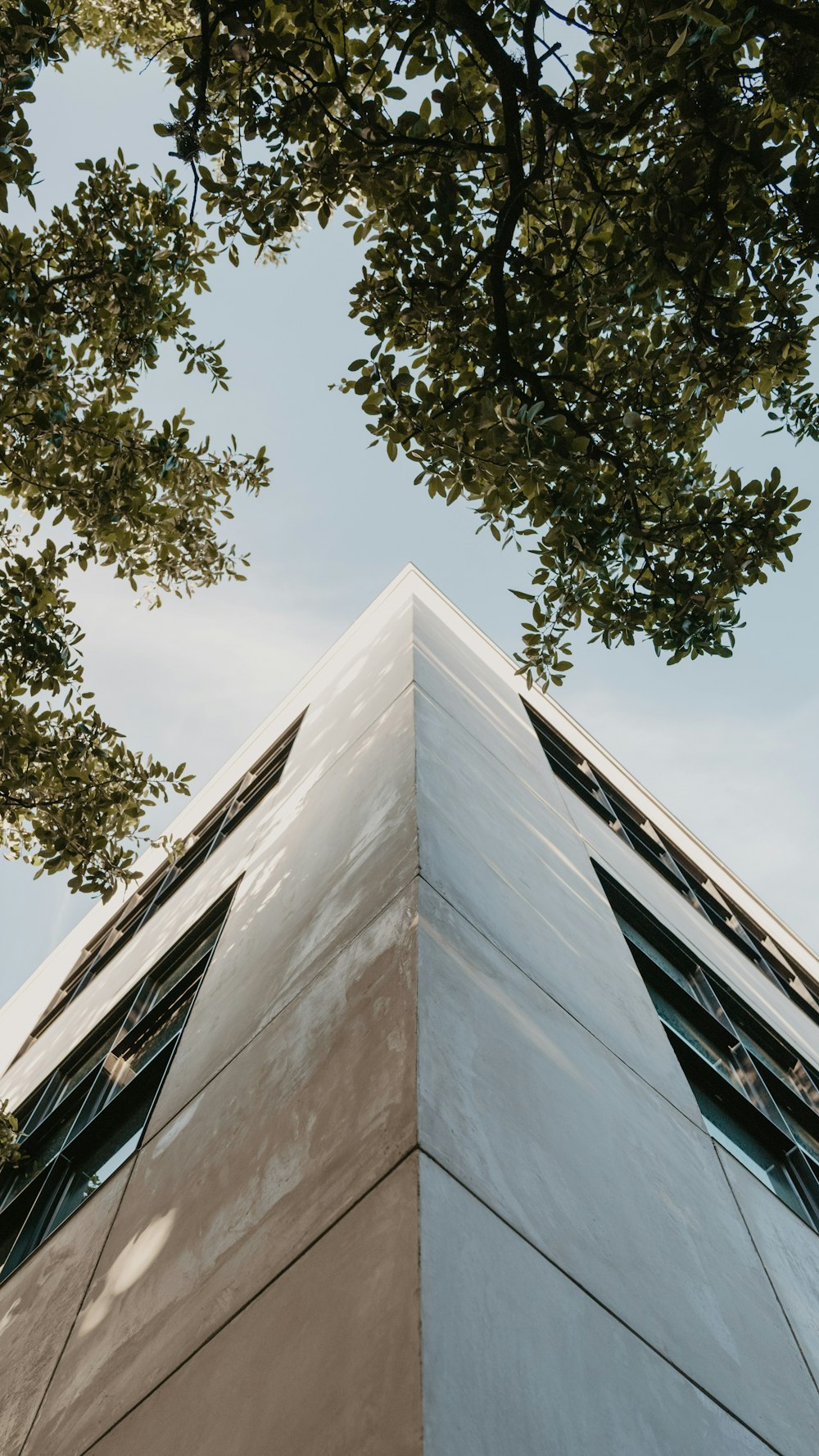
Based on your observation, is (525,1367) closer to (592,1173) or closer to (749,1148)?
(592,1173)

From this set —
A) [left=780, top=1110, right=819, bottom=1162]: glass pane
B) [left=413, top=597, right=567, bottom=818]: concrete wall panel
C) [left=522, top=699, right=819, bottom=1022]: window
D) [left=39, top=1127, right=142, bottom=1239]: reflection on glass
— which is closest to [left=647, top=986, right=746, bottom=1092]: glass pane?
[left=780, top=1110, right=819, bottom=1162]: glass pane

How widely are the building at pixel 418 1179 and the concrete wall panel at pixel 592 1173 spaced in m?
0.02

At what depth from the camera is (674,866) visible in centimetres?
1348

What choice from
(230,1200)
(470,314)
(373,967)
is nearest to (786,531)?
(470,314)

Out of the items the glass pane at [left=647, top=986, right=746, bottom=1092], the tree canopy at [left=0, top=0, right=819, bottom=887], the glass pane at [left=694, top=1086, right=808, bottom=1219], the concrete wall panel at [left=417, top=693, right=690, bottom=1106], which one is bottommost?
the glass pane at [left=694, top=1086, right=808, bottom=1219]

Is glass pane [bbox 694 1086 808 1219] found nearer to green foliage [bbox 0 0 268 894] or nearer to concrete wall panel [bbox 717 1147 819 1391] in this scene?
concrete wall panel [bbox 717 1147 819 1391]

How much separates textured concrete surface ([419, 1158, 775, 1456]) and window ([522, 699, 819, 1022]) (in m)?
8.64

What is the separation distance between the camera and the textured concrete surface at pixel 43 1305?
4.11 metres

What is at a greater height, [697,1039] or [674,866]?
[674,866]

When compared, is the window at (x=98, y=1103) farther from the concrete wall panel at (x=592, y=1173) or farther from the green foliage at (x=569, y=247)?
the green foliage at (x=569, y=247)

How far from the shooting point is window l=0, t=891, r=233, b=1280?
6.45 metres

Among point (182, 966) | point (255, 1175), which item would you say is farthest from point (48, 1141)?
point (255, 1175)

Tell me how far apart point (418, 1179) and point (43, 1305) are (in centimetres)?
315

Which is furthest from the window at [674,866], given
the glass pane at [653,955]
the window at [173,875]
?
the window at [173,875]
